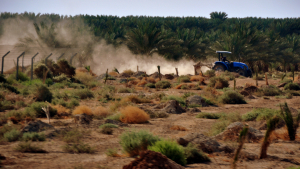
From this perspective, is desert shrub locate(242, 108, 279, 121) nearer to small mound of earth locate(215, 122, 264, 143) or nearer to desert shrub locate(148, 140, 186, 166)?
small mound of earth locate(215, 122, 264, 143)

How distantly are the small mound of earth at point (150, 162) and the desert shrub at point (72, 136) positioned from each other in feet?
10.1

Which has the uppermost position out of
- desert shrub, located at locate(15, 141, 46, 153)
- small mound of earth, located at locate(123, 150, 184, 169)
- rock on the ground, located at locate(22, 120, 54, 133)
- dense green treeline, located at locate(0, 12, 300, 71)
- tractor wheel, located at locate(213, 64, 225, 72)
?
dense green treeline, located at locate(0, 12, 300, 71)

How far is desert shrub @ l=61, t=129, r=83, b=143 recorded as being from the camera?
7734mm

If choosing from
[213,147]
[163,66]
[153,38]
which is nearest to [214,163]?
[213,147]

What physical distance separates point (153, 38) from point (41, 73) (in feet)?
63.3

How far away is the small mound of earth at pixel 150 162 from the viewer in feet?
16.1

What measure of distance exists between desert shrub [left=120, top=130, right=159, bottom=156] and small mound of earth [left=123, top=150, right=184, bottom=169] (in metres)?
1.31


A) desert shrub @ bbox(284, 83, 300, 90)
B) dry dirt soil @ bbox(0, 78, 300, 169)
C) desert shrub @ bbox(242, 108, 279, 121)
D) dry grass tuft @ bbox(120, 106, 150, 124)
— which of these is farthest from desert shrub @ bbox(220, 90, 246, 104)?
dry dirt soil @ bbox(0, 78, 300, 169)

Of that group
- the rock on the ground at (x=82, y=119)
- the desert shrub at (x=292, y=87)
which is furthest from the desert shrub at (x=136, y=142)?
the desert shrub at (x=292, y=87)

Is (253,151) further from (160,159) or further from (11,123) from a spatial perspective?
(11,123)

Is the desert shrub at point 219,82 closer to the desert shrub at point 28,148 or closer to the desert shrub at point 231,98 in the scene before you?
the desert shrub at point 231,98

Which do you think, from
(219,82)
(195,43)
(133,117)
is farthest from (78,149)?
(195,43)

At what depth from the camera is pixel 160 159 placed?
5.10 m

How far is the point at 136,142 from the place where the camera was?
6605mm
